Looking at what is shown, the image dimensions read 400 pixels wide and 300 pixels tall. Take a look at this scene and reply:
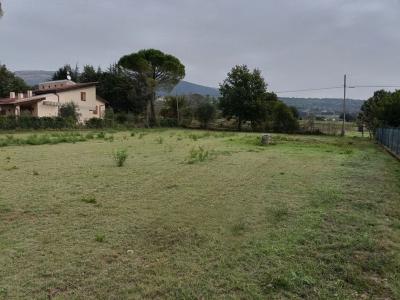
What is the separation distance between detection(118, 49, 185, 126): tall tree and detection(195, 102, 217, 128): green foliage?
4.21 m

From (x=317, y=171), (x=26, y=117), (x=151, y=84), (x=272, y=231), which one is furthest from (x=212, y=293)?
(x=151, y=84)

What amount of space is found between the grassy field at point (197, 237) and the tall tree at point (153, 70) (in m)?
35.2

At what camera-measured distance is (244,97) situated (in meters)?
40.9

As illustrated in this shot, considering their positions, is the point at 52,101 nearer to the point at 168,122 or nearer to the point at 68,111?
the point at 68,111

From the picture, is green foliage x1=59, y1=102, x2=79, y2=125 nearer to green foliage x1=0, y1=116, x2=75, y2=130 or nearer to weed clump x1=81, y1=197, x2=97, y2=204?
green foliage x1=0, y1=116, x2=75, y2=130

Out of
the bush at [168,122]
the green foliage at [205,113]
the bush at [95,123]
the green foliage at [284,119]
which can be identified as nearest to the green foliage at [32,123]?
the bush at [95,123]

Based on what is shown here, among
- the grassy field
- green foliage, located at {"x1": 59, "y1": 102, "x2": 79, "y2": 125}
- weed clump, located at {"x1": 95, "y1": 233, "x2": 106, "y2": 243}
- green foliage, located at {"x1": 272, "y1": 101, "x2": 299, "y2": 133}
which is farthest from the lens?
green foliage, located at {"x1": 272, "y1": 101, "x2": 299, "y2": 133}

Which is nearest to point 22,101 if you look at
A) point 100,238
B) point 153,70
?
point 153,70

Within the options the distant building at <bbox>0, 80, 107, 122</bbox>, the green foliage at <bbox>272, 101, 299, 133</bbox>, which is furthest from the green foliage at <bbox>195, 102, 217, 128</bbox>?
the distant building at <bbox>0, 80, 107, 122</bbox>

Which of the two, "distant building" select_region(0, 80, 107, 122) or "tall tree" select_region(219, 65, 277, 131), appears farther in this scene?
"tall tree" select_region(219, 65, 277, 131)

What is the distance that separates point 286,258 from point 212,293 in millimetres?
961

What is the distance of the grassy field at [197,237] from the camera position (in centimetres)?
307

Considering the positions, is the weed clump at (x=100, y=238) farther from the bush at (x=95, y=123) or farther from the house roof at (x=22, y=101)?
the house roof at (x=22, y=101)

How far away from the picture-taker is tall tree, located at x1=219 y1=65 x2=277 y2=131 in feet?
134
